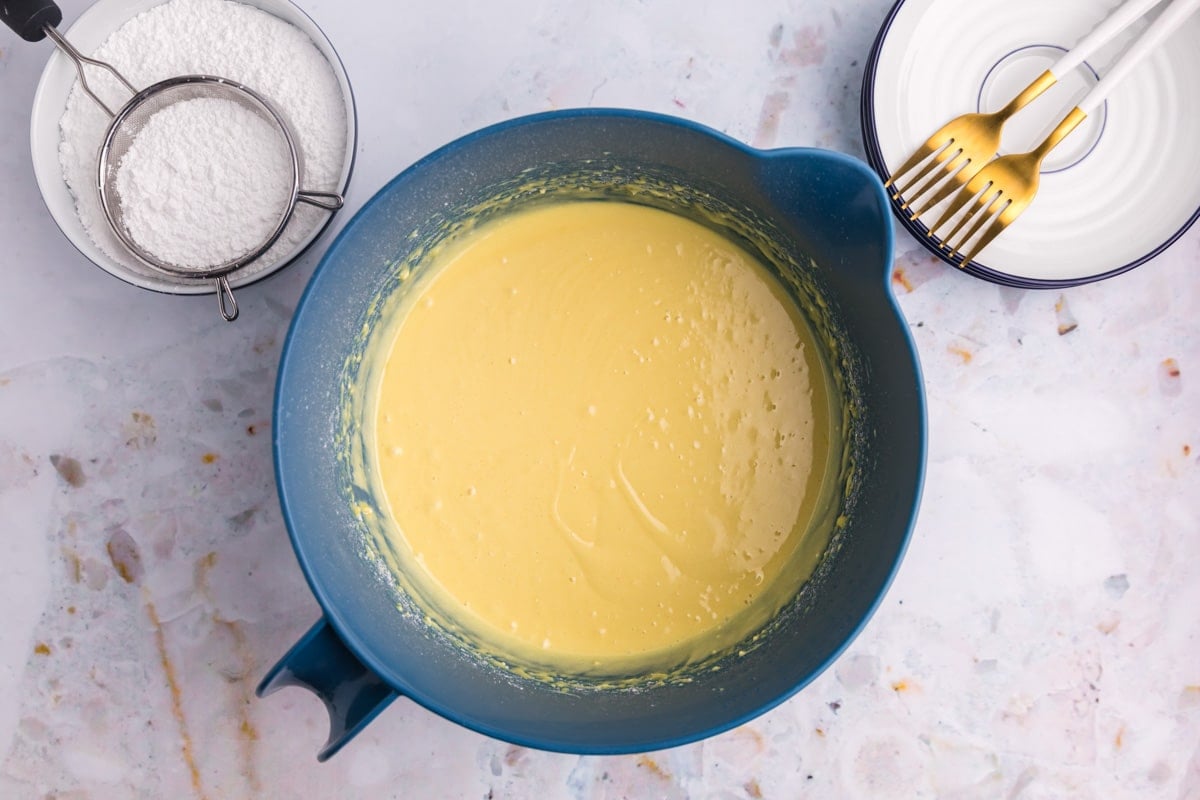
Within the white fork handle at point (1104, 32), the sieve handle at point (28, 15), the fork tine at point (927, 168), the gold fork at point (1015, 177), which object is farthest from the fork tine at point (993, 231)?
the sieve handle at point (28, 15)

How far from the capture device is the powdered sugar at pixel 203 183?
48.4 inches

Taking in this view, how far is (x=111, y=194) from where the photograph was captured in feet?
4.07

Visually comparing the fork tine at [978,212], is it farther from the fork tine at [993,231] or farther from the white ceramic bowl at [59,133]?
the white ceramic bowl at [59,133]

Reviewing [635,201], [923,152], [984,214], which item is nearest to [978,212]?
[984,214]

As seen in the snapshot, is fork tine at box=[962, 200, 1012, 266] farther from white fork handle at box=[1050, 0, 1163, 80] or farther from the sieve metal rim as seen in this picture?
the sieve metal rim

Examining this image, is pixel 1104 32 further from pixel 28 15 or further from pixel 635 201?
pixel 28 15

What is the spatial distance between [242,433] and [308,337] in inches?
13.5

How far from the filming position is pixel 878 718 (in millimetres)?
1364

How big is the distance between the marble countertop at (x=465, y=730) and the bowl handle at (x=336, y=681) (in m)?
0.31

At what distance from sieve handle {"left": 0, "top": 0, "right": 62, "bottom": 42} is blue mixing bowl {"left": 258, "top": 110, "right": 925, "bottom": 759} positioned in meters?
0.61

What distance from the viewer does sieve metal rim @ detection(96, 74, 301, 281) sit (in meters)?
1.20

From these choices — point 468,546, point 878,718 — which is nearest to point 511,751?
point 468,546

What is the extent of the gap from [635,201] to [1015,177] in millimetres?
558

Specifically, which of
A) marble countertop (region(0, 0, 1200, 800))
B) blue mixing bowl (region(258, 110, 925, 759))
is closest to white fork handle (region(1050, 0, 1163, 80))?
marble countertop (region(0, 0, 1200, 800))
